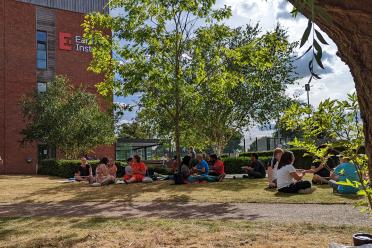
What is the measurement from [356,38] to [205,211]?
20.8 ft

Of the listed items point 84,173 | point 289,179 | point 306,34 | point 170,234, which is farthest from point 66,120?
point 306,34

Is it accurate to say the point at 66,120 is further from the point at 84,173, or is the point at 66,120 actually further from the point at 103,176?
the point at 103,176

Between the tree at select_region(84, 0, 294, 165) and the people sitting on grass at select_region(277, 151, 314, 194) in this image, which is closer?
the people sitting on grass at select_region(277, 151, 314, 194)

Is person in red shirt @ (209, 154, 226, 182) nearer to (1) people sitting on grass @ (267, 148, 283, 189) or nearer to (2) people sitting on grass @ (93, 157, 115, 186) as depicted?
(1) people sitting on grass @ (267, 148, 283, 189)

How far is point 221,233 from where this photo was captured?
6.05m

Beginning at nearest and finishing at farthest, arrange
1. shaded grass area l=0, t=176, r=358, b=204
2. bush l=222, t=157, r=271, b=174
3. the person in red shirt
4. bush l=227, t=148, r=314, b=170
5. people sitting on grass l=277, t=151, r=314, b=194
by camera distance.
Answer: shaded grass area l=0, t=176, r=358, b=204 → people sitting on grass l=277, t=151, r=314, b=194 → the person in red shirt → bush l=227, t=148, r=314, b=170 → bush l=222, t=157, r=271, b=174

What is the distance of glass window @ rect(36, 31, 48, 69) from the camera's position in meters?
37.7

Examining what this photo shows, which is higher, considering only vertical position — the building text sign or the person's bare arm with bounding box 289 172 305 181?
the building text sign

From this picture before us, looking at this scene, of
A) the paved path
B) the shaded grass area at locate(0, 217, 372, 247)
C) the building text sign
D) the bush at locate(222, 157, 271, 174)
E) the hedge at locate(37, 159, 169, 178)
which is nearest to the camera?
the shaded grass area at locate(0, 217, 372, 247)

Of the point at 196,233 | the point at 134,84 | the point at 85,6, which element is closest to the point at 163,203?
the point at 196,233

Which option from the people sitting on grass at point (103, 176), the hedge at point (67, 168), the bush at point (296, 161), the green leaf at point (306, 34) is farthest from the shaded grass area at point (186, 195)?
the bush at point (296, 161)

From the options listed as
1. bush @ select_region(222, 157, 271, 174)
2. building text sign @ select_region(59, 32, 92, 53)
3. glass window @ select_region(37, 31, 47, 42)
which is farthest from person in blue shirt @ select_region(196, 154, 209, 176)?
glass window @ select_region(37, 31, 47, 42)

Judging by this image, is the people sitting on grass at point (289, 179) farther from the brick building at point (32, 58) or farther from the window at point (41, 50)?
the window at point (41, 50)

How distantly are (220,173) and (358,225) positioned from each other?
9.35 m
